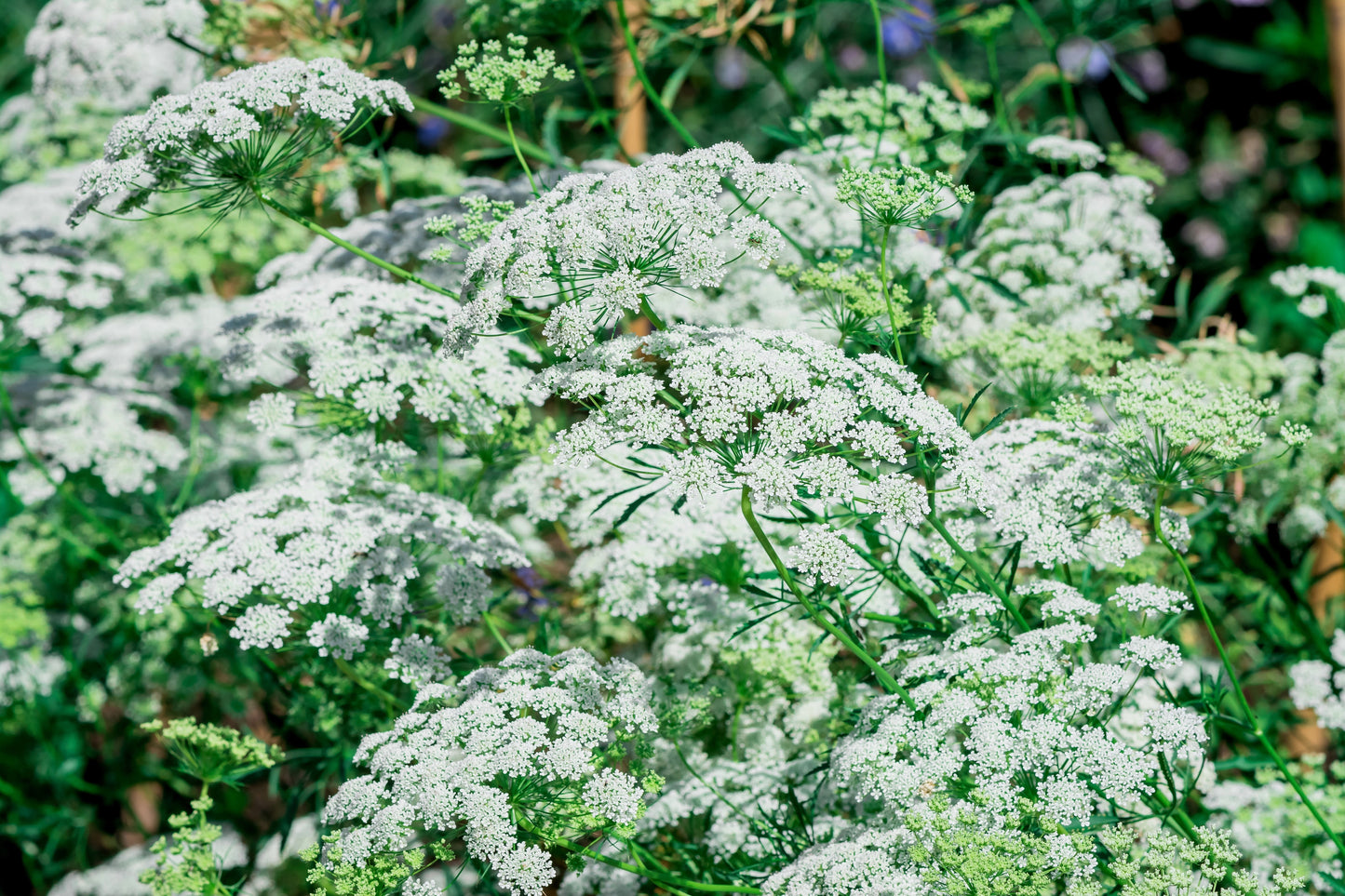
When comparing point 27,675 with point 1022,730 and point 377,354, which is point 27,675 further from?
point 1022,730

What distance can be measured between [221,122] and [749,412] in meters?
1.12

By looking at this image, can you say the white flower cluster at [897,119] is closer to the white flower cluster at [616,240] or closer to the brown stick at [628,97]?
the brown stick at [628,97]

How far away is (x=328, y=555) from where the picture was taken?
247cm

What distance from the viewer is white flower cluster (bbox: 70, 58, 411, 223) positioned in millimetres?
2260

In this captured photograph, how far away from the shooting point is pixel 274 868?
3.50 meters

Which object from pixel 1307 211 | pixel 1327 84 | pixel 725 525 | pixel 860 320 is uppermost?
pixel 860 320

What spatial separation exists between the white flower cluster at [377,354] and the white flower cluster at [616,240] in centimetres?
63

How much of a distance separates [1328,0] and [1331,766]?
10.5 ft

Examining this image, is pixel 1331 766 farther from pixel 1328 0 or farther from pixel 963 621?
pixel 1328 0

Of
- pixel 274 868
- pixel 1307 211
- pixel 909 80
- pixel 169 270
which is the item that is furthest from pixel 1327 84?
pixel 274 868

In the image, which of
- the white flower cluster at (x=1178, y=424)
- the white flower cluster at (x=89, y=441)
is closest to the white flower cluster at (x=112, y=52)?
the white flower cluster at (x=89, y=441)

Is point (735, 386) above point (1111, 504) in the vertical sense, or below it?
above

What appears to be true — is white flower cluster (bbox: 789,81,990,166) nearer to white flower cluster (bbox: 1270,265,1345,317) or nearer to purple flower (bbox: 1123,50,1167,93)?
white flower cluster (bbox: 1270,265,1345,317)

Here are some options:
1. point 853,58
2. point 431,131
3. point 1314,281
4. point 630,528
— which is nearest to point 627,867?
point 630,528
